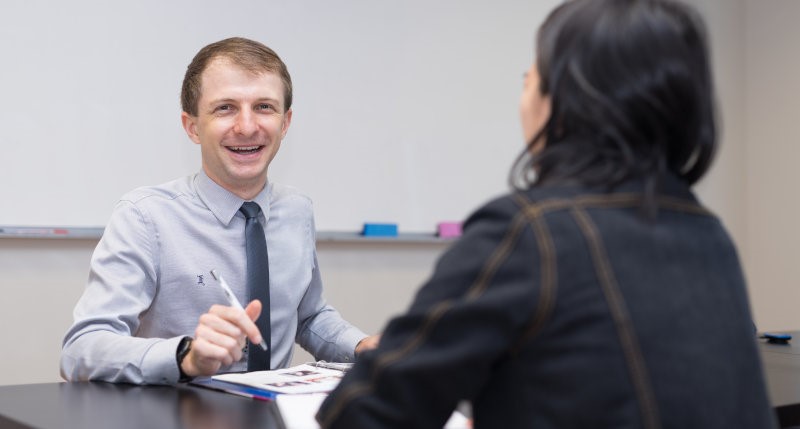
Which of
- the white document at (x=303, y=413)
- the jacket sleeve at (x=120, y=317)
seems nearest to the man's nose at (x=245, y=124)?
the jacket sleeve at (x=120, y=317)

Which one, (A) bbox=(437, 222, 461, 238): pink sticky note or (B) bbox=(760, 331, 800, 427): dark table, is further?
(A) bbox=(437, 222, 461, 238): pink sticky note

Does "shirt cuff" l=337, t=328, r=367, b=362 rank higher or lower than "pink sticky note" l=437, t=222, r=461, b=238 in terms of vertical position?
higher

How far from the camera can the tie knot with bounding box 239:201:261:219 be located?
6.24ft

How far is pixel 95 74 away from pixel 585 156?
2.21 metres

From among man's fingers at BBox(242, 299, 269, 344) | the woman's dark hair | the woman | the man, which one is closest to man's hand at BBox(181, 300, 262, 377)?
man's fingers at BBox(242, 299, 269, 344)

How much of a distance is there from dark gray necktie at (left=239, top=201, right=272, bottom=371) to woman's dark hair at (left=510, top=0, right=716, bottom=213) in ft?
3.49

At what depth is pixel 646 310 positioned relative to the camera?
2.40ft

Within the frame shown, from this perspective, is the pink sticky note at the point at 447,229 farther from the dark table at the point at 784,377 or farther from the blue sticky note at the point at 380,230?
the dark table at the point at 784,377

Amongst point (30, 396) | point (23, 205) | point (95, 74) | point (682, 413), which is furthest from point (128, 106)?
point (682, 413)

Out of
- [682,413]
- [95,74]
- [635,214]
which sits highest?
[95,74]

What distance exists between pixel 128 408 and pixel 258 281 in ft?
1.86

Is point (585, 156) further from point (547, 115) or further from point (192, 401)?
point (192, 401)

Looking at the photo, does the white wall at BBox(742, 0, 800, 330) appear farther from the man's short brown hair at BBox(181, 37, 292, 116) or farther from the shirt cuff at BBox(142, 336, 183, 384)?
the shirt cuff at BBox(142, 336, 183, 384)

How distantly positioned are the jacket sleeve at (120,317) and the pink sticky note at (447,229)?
1.81m
